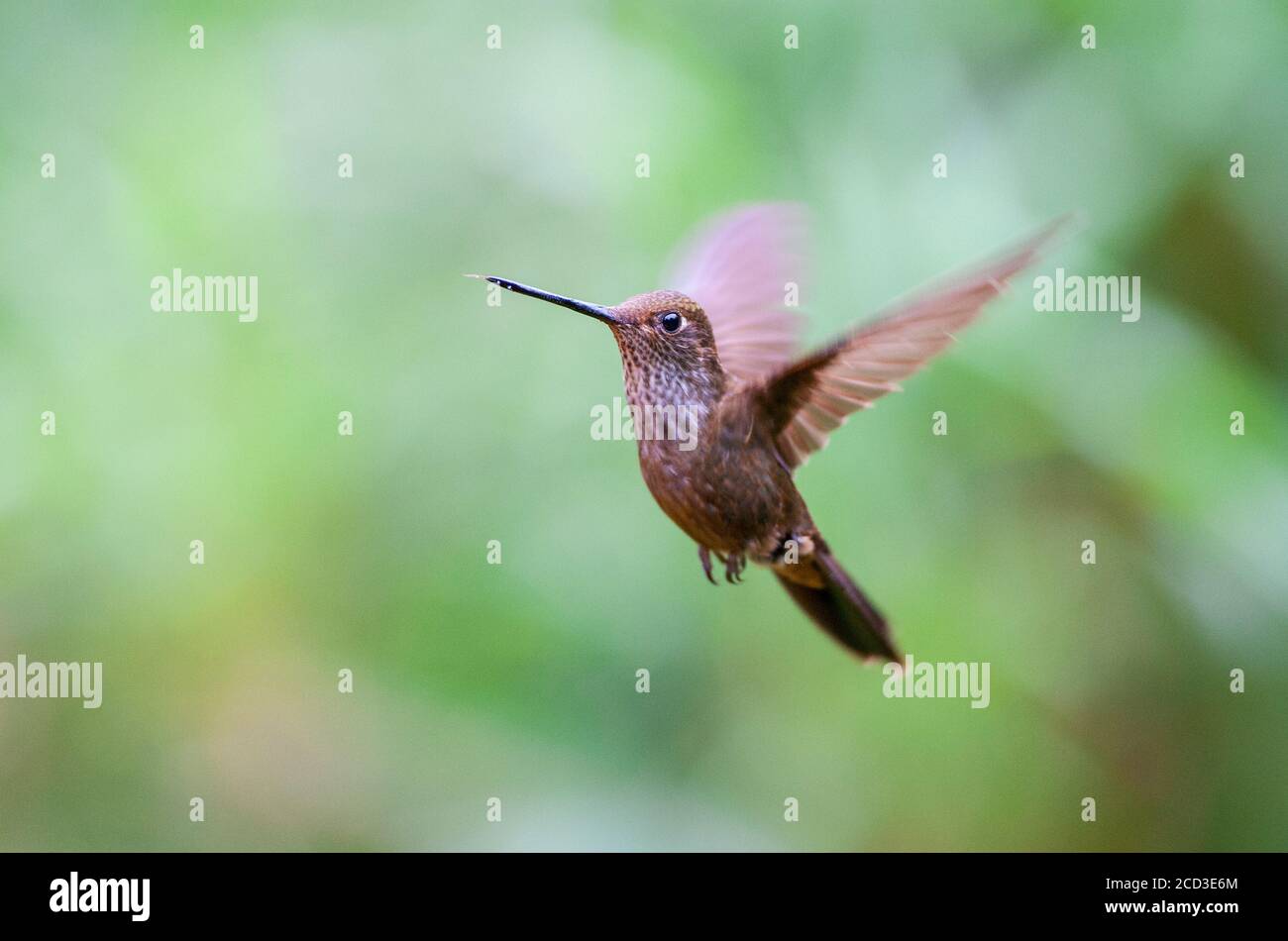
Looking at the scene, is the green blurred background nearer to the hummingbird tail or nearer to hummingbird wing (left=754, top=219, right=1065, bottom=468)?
the hummingbird tail

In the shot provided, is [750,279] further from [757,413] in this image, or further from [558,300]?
[558,300]

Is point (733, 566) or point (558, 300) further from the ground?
point (558, 300)

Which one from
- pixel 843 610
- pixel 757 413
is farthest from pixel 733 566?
pixel 843 610

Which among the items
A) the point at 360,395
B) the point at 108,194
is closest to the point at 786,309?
the point at 360,395

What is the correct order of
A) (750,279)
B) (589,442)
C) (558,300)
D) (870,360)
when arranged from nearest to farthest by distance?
(558,300) < (870,360) < (750,279) < (589,442)

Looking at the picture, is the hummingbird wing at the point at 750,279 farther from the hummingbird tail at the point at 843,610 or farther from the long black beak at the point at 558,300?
the long black beak at the point at 558,300

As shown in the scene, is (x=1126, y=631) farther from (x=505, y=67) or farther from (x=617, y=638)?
(x=505, y=67)
